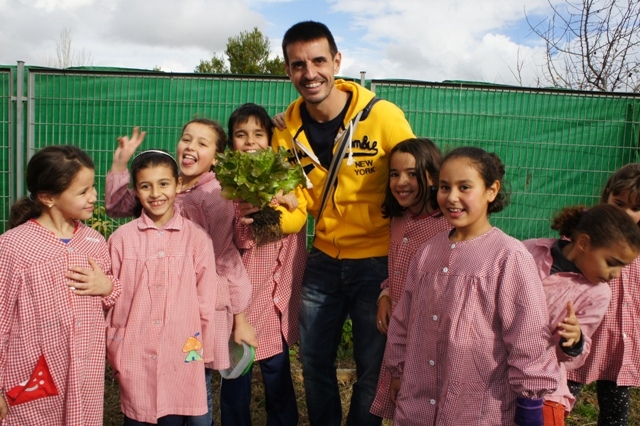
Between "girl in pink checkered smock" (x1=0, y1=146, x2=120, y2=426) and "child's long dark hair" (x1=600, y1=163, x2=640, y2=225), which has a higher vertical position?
"child's long dark hair" (x1=600, y1=163, x2=640, y2=225)

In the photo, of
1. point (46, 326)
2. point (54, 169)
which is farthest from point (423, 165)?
point (46, 326)

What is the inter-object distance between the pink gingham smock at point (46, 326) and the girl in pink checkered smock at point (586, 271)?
86.1 inches

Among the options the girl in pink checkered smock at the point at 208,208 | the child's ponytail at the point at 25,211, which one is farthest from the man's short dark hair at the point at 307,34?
the child's ponytail at the point at 25,211

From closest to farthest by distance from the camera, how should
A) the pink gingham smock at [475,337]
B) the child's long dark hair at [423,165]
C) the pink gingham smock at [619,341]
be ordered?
the pink gingham smock at [475,337]
the child's long dark hair at [423,165]
the pink gingham smock at [619,341]

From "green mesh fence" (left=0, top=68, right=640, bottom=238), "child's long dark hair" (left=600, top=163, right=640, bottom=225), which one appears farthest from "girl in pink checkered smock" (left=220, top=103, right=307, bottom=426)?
"green mesh fence" (left=0, top=68, right=640, bottom=238)

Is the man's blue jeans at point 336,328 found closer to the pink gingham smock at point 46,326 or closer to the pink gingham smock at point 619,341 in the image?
the pink gingham smock at point 619,341

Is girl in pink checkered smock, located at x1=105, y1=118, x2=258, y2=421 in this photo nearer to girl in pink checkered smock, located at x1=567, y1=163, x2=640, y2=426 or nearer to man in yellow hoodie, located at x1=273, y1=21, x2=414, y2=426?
man in yellow hoodie, located at x1=273, y1=21, x2=414, y2=426

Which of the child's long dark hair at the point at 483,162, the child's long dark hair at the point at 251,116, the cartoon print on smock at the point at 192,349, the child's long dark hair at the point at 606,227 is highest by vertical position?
the child's long dark hair at the point at 251,116

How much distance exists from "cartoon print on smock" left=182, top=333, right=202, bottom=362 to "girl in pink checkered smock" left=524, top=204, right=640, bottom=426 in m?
1.72

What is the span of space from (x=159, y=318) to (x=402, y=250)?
1.33m

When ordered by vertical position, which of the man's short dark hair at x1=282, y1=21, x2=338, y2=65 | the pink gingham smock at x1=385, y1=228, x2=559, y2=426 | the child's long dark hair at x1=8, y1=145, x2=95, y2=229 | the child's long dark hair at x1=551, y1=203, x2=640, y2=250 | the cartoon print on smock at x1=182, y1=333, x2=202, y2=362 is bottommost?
the cartoon print on smock at x1=182, y1=333, x2=202, y2=362

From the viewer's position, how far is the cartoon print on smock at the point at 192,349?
2.98 metres

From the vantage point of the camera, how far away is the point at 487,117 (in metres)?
6.29

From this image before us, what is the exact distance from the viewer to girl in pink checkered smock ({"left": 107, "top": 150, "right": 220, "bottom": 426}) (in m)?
2.89
